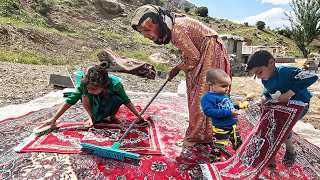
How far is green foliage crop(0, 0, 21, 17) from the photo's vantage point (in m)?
17.5

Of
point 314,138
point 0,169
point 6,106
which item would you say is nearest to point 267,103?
point 314,138

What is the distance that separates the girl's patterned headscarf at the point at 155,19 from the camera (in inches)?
119

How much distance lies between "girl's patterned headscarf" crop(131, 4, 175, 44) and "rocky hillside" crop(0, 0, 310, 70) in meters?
8.47

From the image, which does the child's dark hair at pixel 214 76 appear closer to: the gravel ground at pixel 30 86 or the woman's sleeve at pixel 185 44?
the woman's sleeve at pixel 185 44

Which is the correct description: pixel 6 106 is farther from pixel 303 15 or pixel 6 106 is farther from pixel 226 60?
pixel 303 15

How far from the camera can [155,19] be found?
3062 mm

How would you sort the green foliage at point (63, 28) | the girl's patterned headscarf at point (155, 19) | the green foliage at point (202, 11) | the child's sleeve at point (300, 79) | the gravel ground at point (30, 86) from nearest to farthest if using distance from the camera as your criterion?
the child's sleeve at point (300, 79)
the girl's patterned headscarf at point (155, 19)
the gravel ground at point (30, 86)
the green foliage at point (63, 28)
the green foliage at point (202, 11)

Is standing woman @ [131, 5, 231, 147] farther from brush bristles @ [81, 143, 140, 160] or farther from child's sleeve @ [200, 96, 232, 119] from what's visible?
brush bristles @ [81, 143, 140, 160]

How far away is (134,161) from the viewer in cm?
280

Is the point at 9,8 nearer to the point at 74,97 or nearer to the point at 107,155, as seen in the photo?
the point at 74,97

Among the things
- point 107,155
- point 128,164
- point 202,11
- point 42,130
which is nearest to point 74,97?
point 42,130

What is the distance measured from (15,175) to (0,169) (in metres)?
0.21

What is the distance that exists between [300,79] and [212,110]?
809mm

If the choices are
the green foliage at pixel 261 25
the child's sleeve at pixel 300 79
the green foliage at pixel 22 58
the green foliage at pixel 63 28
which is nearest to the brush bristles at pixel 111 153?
the child's sleeve at pixel 300 79
